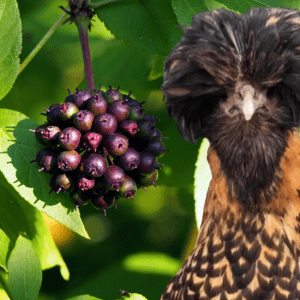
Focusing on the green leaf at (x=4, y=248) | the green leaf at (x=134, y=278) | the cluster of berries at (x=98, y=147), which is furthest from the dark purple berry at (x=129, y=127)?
the green leaf at (x=134, y=278)

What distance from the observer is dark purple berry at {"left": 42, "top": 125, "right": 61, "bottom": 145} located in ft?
4.23

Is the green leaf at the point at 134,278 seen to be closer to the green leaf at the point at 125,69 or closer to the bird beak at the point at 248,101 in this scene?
the green leaf at the point at 125,69

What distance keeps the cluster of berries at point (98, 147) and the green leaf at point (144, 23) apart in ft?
0.92

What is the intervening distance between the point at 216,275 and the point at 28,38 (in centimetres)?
110

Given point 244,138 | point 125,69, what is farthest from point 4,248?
point 244,138

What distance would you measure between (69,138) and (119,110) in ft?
0.41

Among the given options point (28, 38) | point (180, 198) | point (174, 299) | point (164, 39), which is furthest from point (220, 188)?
→ point (28, 38)

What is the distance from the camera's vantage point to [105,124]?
126cm

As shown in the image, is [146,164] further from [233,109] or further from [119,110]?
[233,109]

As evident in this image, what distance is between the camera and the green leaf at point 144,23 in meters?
1.56

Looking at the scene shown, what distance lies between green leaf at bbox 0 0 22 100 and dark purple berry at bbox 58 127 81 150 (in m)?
0.28

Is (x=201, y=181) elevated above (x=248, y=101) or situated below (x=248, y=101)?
below

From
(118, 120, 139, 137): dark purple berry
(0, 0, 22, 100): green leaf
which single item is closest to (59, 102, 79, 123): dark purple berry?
(118, 120, 139, 137): dark purple berry

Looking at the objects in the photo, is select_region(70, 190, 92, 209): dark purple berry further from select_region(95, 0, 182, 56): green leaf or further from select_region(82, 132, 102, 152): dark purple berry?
select_region(95, 0, 182, 56): green leaf
